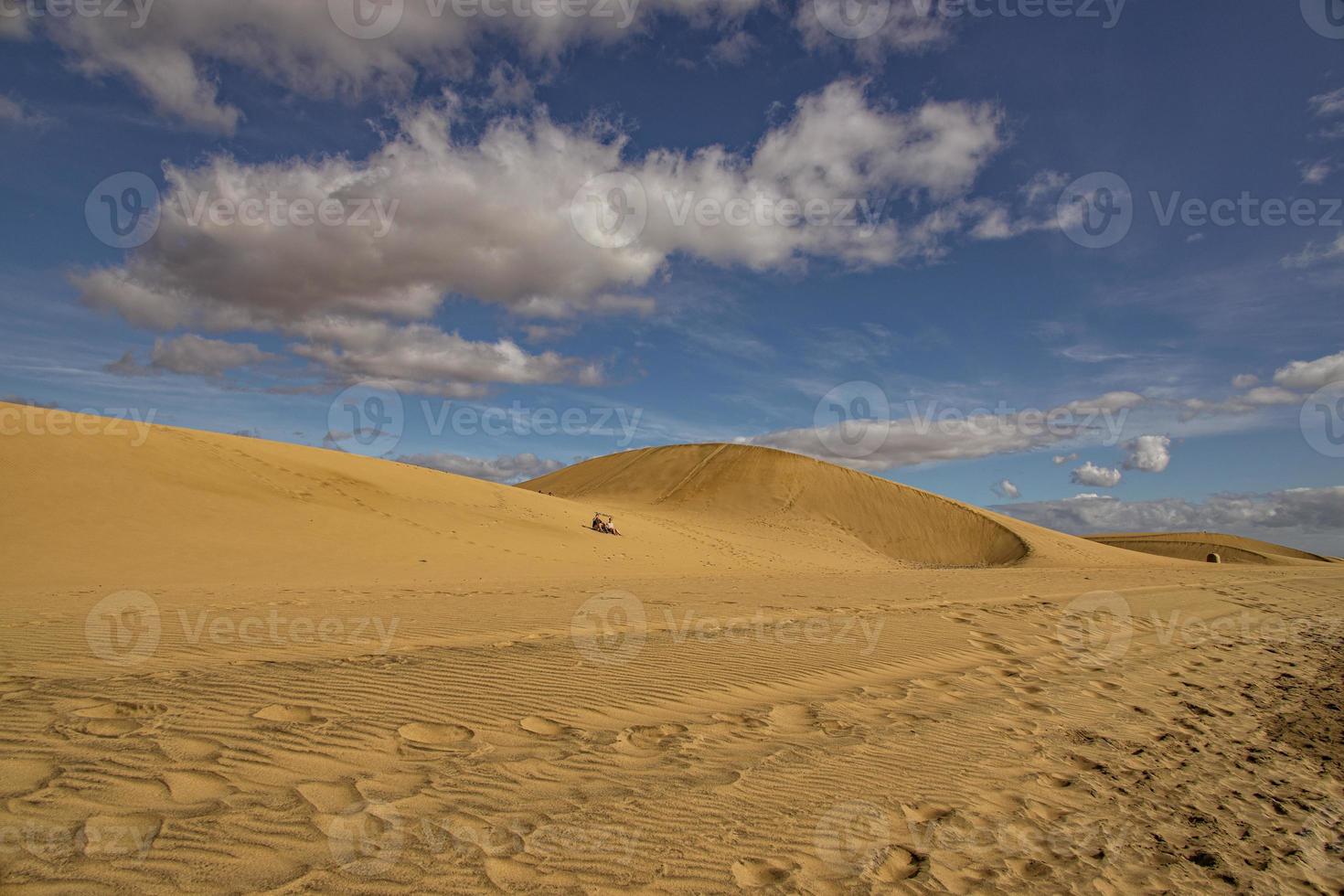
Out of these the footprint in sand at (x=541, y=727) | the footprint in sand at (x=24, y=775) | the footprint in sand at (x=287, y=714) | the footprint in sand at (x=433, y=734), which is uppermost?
the footprint in sand at (x=541, y=727)

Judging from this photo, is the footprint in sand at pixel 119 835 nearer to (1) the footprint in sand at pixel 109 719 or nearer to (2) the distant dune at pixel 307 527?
(1) the footprint in sand at pixel 109 719

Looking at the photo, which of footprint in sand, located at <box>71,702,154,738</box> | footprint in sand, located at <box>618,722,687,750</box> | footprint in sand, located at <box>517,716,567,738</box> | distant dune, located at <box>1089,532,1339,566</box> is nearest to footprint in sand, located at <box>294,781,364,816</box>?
footprint in sand, located at <box>517,716,567,738</box>

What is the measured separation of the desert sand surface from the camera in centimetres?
287

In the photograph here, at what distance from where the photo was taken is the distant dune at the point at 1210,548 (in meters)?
53.0

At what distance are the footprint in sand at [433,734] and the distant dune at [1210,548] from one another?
6310 centimetres

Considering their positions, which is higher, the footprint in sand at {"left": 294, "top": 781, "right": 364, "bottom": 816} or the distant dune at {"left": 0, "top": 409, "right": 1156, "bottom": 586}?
the distant dune at {"left": 0, "top": 409, "right": 1156, "bottom": 586}

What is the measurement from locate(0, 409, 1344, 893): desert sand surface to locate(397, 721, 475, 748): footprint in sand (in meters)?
0.03

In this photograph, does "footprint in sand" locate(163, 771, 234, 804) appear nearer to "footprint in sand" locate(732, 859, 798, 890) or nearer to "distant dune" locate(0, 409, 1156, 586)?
"footprint in sand" locate(732, 859, 798, 890)

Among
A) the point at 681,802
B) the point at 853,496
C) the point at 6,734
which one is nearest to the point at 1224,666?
the point at 681,802

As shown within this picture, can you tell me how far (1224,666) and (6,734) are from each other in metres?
11.4

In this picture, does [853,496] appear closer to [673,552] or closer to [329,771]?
[673,552]

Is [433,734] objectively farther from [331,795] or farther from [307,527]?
[307,527]

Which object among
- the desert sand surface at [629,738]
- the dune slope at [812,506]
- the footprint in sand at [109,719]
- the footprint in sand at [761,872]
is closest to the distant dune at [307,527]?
the desert sand surface at [629,738]

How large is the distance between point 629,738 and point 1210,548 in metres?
71.7
